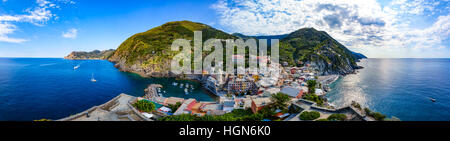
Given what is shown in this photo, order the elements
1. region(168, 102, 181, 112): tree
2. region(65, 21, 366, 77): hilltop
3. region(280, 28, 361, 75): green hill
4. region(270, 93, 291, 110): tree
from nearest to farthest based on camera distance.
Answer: region(270, 93, 291, 110): tree < region(168, 102, 181, 112): tree < region(65, 21, 366, 77): hilltop < region(280, 28, 361, 75): green hill

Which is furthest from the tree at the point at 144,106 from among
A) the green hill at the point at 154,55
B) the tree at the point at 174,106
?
the green hill at the point at 154,55

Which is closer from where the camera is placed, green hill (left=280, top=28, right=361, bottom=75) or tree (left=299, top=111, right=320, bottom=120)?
tree (left=299, top=111, right=320, bottom=120)

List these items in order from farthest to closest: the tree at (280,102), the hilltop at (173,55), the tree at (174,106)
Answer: the hilltop at (173,55) < the tree at (174,106) < the tree at (280,102)

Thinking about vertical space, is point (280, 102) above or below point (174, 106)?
above

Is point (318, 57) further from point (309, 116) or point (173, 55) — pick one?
point (173, 55)

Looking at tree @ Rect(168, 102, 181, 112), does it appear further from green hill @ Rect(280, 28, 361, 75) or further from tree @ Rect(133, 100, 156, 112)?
green hill @ Rect(280, 28, 361, 75)

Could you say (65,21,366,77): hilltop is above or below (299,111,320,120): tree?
above

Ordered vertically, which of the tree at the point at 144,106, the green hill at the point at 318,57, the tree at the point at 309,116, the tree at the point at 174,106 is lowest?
the tree at the point at 174,106

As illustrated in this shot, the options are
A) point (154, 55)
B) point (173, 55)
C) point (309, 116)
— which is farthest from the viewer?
point (173, 55)

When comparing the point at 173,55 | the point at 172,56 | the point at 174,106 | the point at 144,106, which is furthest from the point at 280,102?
the point at 173,55

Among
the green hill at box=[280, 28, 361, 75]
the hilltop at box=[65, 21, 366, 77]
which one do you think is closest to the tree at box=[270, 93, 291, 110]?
the hilltop at box=[65, 21, 366, 77]

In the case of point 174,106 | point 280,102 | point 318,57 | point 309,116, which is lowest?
point 174,106

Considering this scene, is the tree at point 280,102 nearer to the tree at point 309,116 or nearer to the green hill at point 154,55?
the tree at point 309,116

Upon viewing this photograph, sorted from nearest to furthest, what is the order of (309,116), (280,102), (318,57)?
(309,116)
(280,102)
(318,57)
